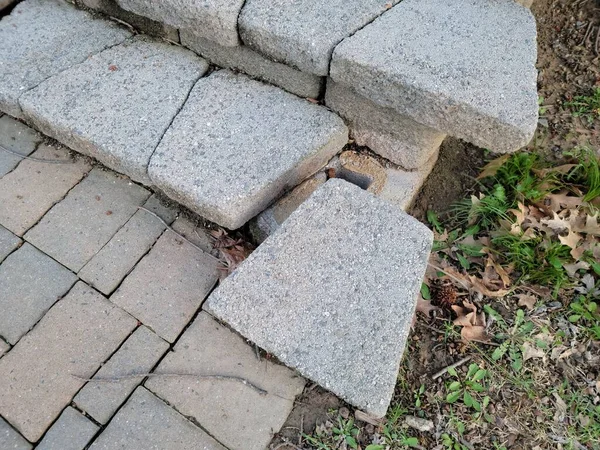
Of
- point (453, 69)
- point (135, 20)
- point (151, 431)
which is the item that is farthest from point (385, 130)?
point (151, 431)

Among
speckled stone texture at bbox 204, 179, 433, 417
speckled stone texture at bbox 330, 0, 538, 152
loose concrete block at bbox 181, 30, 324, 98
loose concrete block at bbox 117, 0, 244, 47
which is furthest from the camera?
loose concrete block at bbox 181, 30, 324, 98

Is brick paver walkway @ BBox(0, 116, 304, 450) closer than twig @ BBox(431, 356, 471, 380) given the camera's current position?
Yes

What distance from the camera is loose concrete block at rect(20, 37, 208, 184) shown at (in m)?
2.08

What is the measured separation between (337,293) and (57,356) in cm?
104

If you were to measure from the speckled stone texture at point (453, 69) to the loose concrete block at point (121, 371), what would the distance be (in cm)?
124

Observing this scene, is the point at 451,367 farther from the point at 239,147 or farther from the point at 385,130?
the point at 239,147

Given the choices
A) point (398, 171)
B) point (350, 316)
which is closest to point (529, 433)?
point (350, 316)

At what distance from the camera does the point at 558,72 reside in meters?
2.72

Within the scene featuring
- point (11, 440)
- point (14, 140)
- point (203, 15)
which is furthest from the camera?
point (14, 140)

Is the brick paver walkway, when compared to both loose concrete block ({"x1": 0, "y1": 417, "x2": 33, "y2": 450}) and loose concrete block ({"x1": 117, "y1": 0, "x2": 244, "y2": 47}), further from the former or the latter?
loose concrete block ({"x1": 117, "y1": 0, "x2": 244, "y2": 47})

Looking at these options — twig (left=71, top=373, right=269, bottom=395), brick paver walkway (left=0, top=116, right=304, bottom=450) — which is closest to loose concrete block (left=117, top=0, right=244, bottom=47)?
brick paver walkway (left=0, top=116, right=304, bottom=450)

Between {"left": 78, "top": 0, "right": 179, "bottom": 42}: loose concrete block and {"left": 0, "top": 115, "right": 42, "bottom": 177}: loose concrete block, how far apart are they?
71 cm

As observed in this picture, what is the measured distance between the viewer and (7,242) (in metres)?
2.05

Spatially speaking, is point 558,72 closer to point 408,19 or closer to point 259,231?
point 408,19
